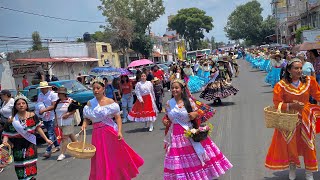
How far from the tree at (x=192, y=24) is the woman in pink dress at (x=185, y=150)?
95595 mm

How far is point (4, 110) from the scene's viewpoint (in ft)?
33.6

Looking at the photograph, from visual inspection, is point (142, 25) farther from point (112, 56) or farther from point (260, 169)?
point (260, 169)

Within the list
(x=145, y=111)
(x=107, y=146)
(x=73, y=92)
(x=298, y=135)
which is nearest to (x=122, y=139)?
(x=107, y=146)

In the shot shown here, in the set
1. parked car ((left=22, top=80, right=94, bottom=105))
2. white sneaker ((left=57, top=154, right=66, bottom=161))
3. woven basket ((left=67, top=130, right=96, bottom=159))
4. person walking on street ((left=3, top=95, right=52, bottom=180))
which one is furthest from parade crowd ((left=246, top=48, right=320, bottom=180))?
parked car ((left=22, top=80, right=94, bottom=105))

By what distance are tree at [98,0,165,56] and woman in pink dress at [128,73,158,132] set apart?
133ft

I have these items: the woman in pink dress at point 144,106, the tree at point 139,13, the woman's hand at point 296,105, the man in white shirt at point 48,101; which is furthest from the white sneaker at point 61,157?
the tree at point 139,13

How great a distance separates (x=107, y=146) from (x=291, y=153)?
2.63 metres

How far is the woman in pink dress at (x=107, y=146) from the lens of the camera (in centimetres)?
598

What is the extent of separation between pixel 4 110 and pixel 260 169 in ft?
21.8

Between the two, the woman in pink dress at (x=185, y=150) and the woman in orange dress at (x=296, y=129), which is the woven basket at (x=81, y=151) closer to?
the woman in pink dress at (x=185, y=150)

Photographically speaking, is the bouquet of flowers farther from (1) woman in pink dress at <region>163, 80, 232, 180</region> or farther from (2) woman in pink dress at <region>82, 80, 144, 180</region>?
(2) woman in pink dress at <region>82, 80, 144, 180</region>

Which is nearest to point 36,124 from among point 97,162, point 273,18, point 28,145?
point 28,145

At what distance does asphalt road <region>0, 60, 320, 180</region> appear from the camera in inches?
270

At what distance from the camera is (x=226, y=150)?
8281 mm
